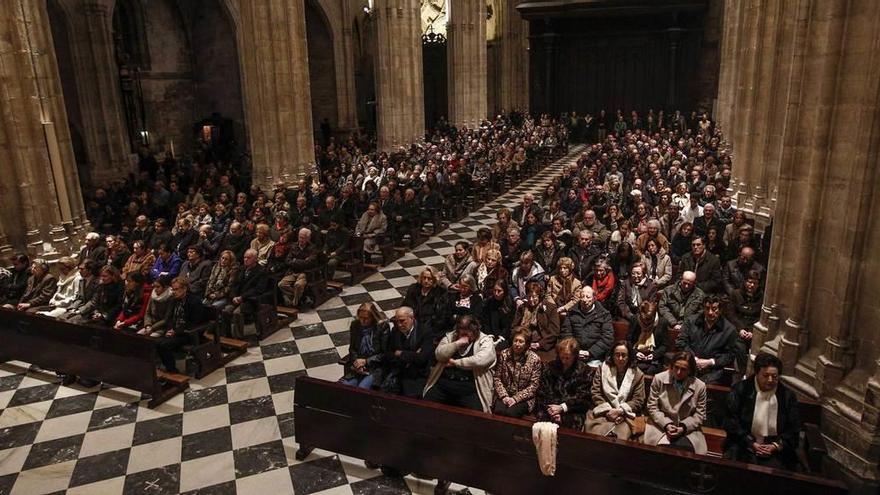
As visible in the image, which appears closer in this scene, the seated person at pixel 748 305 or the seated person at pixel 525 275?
the seated person at pixel 748 305

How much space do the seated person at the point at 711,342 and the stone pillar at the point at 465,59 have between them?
72.6ft

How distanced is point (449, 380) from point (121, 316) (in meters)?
4.66

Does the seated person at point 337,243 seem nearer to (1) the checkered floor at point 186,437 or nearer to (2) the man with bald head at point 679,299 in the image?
(1) the checkered floor at point 186,437

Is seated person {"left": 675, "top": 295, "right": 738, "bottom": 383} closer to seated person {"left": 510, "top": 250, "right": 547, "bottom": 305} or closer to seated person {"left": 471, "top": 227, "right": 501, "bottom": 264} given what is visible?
seated person {"left": 510, "top": 250, "right": 547, "bottom": 305}

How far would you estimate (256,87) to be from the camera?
14.5 metres

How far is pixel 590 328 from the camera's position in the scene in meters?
6.54

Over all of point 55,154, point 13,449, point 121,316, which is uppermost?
point 55,154

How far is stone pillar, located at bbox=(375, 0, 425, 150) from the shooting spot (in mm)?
21047

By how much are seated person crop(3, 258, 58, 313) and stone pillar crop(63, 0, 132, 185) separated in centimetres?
1070

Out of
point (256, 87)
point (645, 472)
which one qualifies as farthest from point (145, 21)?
point (645, 472)

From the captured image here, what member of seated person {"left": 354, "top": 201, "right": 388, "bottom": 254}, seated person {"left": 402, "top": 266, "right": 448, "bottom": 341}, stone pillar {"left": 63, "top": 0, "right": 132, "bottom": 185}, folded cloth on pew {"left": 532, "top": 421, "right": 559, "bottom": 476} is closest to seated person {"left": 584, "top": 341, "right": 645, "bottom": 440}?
folded cloth on pew {"left": 532, "top": 421, "right": 559, "bottom": 476}

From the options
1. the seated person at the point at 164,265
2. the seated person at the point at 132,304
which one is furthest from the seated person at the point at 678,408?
the seated person at the point at 164,265

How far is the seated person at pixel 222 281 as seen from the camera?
8531mm

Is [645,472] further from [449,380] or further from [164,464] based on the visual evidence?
[164,464]
